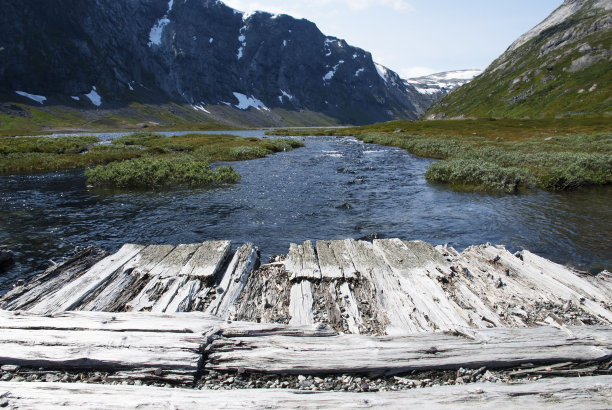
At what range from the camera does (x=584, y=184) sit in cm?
2870

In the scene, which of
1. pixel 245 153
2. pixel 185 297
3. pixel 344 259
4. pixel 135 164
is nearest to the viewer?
pixel 185 297

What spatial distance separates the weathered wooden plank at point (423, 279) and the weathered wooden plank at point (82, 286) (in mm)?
8186

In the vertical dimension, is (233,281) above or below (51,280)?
above

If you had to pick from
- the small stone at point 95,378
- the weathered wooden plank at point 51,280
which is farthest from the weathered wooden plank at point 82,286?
the small stone at point 95,378

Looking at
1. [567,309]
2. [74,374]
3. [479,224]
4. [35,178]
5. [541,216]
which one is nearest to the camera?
[74,374]

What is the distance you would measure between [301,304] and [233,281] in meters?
2.28

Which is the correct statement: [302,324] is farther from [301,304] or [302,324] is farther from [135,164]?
[135,164]

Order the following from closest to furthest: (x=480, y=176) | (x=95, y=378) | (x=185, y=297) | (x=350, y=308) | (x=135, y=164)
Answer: (x=95, y=378) → (x=350, y=308) → (x=185, y=297) → (x=480, y=176) → (x=135, y=164)

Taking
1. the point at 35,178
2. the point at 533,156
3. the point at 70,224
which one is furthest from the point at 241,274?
the point at 533,156

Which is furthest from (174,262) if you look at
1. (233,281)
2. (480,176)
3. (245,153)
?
(245,153)

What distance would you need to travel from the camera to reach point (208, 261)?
10.7m

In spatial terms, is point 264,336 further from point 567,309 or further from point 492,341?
point 567,309

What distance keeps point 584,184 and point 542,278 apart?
2532cm

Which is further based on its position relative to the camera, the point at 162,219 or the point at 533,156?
the point at 533,156
